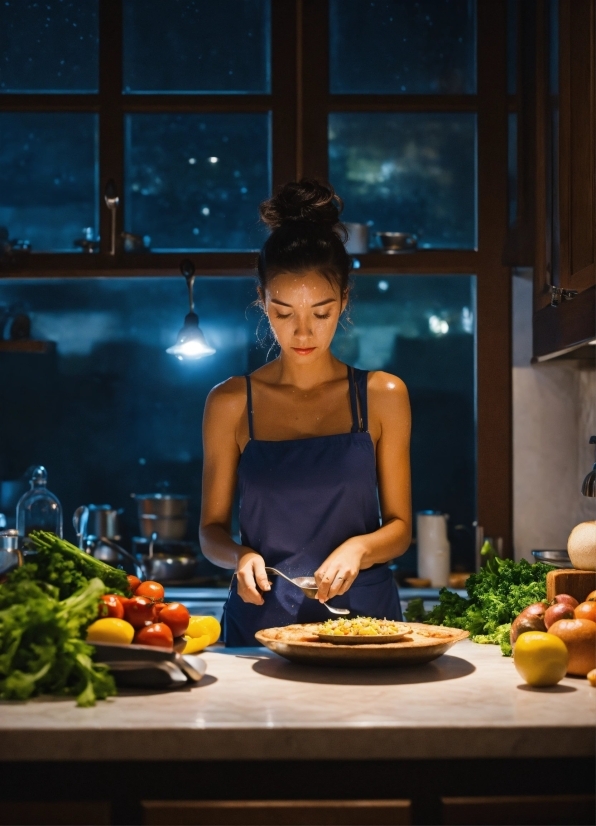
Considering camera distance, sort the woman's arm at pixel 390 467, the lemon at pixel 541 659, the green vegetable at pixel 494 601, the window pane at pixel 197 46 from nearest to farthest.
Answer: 1. the lemon at pixel 541 659
2. the green vegetable at pixel 494 601
3. the woman's arm at pixel 390 467
4. the window pane at pixel 197 46

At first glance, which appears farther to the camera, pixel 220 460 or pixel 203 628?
pixel 220 460

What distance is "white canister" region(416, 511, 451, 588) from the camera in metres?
4.35

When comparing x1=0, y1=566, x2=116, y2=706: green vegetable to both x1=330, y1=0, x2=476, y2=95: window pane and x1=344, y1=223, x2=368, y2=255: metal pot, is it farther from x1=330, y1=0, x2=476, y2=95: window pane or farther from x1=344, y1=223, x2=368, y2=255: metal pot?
x1=330, y1=0, x2=476, y2=95: window pane

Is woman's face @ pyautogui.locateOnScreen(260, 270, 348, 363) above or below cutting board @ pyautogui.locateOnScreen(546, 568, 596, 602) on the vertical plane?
above

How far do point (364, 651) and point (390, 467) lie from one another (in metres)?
0.86

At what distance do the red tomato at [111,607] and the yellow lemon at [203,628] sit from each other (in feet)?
0.90

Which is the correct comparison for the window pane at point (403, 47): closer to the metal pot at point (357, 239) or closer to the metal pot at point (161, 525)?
the metal pot at point (357, 239)

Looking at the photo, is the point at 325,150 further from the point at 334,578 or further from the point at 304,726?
the point at 304,726

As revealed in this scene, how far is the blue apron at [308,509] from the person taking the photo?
105 inches

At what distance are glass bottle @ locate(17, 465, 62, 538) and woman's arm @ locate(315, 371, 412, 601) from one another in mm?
1913

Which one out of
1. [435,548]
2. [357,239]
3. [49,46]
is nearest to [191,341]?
[357,239]

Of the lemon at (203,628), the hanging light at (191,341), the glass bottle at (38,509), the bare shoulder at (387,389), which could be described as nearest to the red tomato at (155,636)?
the lemon at (203,628)

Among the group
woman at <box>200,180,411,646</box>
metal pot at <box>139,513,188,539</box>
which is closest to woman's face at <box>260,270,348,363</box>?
woman at <box>200,180,411,646</box>

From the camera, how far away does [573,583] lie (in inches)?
87.3
